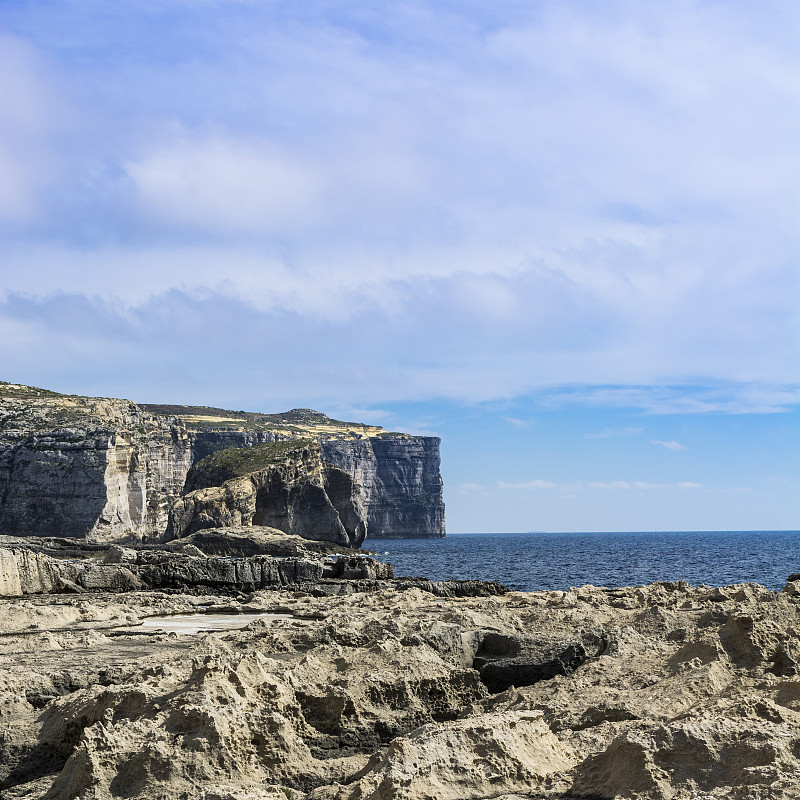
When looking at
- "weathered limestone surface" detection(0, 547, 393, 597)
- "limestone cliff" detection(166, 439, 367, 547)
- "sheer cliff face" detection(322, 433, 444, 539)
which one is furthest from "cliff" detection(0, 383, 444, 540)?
"weathered limestone surface" detection(0, 547, 393, 597)

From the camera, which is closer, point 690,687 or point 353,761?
point 353,761

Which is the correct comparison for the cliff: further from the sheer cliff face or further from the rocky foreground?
the rocky foreground

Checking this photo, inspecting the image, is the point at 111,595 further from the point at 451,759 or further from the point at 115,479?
the point at 115,479

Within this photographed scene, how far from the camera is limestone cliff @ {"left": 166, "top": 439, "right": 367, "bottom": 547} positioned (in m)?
87.6

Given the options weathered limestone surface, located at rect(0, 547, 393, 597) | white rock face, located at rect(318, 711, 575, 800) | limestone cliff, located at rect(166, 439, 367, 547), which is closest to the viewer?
white rock face, located at rect(318, 711, 575, 800)

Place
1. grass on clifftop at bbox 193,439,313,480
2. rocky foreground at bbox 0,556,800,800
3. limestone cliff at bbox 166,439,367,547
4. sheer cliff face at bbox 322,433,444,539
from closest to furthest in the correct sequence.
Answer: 1. rocky foreground at bbox 0,556,800,800
2. limestone cliff at bbox 166,439,367,547
3. grass on clifftop at bbox 193,439,313,480
4. sheer cliff face at bbox 322,433,444,539

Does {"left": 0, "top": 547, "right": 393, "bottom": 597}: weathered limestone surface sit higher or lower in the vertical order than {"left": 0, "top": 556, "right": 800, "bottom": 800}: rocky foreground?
lower

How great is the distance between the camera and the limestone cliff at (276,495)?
287 feet

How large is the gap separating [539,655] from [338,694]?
315 centimetres

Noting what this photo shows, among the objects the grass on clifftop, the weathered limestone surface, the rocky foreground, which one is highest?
the grass on clifftop

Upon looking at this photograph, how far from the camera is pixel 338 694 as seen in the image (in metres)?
8.31

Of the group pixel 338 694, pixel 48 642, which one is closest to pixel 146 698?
pixel 338 694

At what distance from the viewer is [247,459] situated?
3927 inches

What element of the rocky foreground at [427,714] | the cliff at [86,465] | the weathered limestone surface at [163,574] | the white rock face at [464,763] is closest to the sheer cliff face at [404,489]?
the cliff at [86,465]
